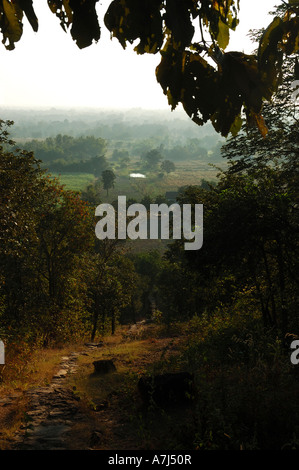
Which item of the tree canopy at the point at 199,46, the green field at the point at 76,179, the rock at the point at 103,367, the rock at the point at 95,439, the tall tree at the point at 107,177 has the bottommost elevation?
the rock at the point at 95,439

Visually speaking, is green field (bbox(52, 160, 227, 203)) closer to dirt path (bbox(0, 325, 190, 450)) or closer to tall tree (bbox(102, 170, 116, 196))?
tall tree (bbox(102, 170, 116, 196))

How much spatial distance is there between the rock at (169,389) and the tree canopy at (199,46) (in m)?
6.03

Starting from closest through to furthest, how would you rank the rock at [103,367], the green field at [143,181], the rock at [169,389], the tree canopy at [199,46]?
the tree canopy at [199,46] < the rock at [169,389] < the rock at [103,367] < the green field at [143,181]

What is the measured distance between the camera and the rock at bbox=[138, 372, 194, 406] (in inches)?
267

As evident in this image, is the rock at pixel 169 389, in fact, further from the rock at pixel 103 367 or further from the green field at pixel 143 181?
the green field at pixel 143 181

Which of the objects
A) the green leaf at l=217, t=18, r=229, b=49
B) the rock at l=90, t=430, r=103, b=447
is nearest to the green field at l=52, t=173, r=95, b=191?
the rock at l=90, t=430, r=103, b=447

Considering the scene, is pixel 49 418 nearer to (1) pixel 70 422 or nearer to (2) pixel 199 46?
(1) pixel 70 422

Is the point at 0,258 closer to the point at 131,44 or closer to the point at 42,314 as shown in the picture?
the point at 42,314

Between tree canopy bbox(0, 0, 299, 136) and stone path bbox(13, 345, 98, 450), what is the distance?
17.2ft

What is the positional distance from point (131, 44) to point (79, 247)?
747 inches

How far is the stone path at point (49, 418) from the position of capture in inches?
213

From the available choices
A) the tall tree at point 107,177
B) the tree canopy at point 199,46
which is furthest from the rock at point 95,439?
the tall tree at point 107,177

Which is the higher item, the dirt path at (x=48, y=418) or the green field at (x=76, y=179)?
the green field at (x=76, y=179)

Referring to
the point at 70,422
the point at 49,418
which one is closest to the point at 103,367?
the point at 49,418
